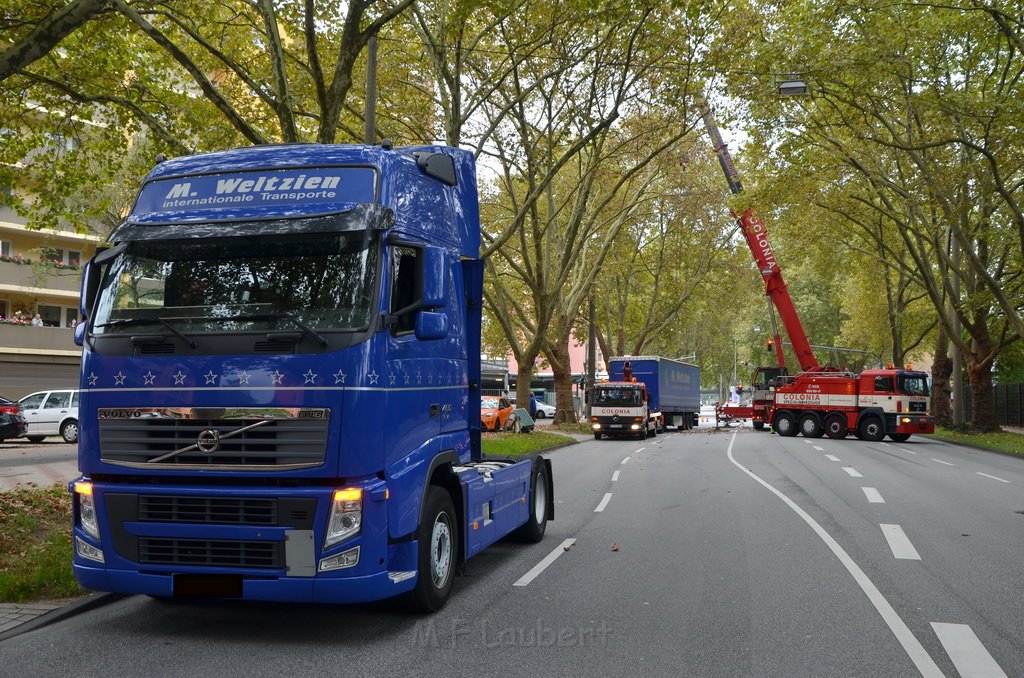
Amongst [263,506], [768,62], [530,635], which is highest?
[768,62]

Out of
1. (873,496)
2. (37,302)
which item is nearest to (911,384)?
(873,496)

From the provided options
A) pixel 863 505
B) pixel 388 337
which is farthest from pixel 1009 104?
pixel 388 337

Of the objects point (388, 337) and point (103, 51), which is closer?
point (388, 337)

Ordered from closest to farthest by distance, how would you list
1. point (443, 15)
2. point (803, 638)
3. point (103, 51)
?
point (803, 638) → point (103, 51) → point (443, 15)

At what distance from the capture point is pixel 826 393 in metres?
34.2

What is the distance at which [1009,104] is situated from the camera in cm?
2011

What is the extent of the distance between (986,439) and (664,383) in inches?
545

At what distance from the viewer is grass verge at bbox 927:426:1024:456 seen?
1138 inches

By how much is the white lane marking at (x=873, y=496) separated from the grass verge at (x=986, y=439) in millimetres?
14820

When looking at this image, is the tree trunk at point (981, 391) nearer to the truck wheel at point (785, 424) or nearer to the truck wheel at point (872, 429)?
the truck wheel at point (872, 429)

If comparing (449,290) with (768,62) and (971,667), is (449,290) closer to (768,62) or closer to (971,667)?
(971,667)

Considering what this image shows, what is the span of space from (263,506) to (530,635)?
195 cm

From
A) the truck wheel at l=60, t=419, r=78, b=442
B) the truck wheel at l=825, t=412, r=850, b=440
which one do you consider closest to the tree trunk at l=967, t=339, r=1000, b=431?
the truck wheel at l=825, t=412, r=850, b=440

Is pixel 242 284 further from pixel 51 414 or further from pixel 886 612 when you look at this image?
pixel 51 414
